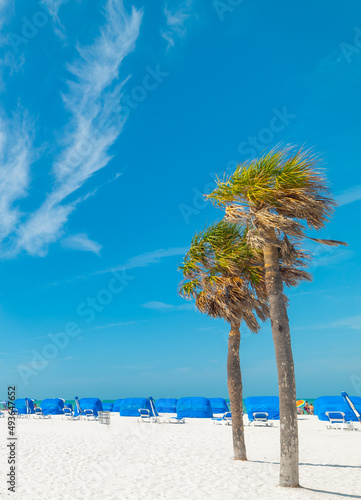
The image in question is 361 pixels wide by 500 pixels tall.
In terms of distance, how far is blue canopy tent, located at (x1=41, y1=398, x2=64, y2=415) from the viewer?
32.8m

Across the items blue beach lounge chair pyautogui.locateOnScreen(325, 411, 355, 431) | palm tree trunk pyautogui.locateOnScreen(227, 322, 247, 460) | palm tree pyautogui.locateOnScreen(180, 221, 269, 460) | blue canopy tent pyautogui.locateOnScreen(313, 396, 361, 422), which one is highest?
palm tree pyautogui.locateOnScreen(180, 221, 269, 460)

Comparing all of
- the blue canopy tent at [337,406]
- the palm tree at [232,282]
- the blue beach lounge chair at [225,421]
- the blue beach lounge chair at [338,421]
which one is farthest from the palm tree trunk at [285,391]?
the blue canopy tent at [337,406]

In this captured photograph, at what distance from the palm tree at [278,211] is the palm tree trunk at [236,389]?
2.99 meters

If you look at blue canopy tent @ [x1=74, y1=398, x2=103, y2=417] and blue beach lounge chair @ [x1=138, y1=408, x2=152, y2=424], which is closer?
blue beach lounge chair @ [x1=138, y1=408, x2=152, y2=424]

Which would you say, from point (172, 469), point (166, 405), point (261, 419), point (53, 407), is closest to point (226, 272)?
point (172, 469)

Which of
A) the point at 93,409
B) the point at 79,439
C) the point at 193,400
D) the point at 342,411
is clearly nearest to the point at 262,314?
the point at 79,439

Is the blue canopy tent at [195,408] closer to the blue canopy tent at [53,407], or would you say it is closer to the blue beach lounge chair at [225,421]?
the blue beach lounge chair at [225,421]

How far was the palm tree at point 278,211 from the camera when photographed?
8.35m

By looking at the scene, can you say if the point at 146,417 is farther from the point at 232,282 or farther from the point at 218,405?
the point at 232,282

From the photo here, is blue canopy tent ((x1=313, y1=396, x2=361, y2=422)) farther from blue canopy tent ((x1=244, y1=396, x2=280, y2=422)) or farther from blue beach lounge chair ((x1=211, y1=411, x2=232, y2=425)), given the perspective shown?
blue beach lounge chair ((x1=211, y1=411, x2=232, y2=425))

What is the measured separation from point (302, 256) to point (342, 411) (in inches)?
632

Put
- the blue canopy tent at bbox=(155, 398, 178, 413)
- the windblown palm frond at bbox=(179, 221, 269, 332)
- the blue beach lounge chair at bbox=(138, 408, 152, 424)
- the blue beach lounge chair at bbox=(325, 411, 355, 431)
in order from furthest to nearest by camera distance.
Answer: the blue canopy tent at bbox=(155, 398, 178, 413) → the blue beach lounge chair at bbox=(138, 408, 152, 424) → the blue beach lounge chair at bbox=(325, 411, 355, 431) → the windblown palm frond at bbox=(179, 221, 269, 332)

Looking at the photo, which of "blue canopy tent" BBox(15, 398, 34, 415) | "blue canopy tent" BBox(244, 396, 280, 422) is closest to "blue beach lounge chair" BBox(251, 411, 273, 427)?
"blue canopy tent" BBox(244, 396, 280, 422)

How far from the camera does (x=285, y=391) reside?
323 inches
